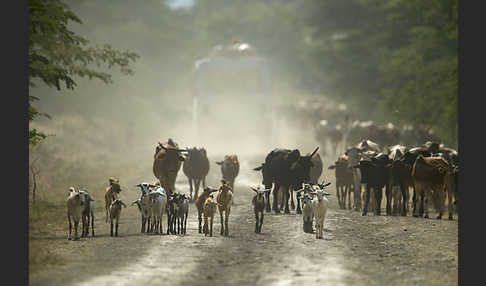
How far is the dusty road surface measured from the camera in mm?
14969

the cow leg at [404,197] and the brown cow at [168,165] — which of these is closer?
the cow leg at [404,197]

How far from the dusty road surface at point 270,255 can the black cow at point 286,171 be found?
1630mm

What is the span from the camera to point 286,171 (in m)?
24.2

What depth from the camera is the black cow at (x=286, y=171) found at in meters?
24.0

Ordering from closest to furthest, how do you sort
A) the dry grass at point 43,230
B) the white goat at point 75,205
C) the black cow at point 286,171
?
the dry grass at point 43,230 < the white goat at point 75,205 < the black cow at point 286,171

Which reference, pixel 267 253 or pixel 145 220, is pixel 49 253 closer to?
pixel 145 220

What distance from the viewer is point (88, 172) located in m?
35.8

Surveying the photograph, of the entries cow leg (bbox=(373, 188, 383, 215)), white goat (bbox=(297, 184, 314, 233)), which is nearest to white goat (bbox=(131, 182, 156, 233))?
white goat (bbox=(297, 184, 314, 233))

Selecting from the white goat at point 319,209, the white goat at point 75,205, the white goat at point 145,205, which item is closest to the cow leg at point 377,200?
the white goat at point 319,209

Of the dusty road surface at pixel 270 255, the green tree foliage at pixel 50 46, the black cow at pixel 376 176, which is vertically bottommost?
the dusty road surface at pixel 270 255

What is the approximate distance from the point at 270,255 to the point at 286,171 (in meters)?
7.30

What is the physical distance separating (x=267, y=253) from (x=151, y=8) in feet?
256

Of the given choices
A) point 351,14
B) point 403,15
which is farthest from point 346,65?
point 403,15

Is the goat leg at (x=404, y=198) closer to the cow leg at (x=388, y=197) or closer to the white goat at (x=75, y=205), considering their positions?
the cow leg at (x=388, y=197)
